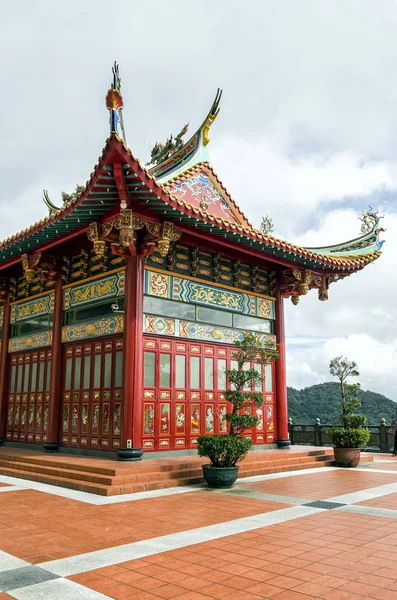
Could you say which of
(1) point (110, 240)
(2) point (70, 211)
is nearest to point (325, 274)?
(1) point (110, 240)

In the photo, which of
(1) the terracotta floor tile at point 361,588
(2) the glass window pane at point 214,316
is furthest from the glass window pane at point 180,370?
(1) the terracotta floor tile at point 361,588

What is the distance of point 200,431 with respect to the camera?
12.4 metres

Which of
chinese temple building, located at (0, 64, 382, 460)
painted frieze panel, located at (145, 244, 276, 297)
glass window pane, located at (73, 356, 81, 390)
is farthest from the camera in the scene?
glass window pane, located at (73, 356, 81, 390)

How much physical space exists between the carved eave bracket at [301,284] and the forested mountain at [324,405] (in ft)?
85.7

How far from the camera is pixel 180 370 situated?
12297mm

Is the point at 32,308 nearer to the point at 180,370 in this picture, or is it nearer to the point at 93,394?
the point at 93,394

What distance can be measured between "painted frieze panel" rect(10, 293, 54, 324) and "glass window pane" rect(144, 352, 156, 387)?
158 inches

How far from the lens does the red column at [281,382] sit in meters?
14.5

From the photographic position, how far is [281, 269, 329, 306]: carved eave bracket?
1498 centimetres

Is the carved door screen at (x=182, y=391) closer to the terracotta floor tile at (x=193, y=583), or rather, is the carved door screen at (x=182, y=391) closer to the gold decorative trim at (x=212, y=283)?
the gold decorative trim at (x=212, y=283)

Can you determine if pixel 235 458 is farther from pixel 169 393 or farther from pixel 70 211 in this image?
pixel 70 211

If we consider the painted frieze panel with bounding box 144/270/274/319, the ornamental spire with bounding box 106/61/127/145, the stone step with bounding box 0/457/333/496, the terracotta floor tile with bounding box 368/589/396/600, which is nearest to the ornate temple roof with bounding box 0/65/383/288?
the ornamental spire with bounding box 106/61/127/145

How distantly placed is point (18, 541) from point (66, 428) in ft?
24.5

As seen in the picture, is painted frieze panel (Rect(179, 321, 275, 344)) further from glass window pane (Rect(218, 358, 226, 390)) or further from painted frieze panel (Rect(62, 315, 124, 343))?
painted frieze panel (Rect(62, 315, 124, 343))
